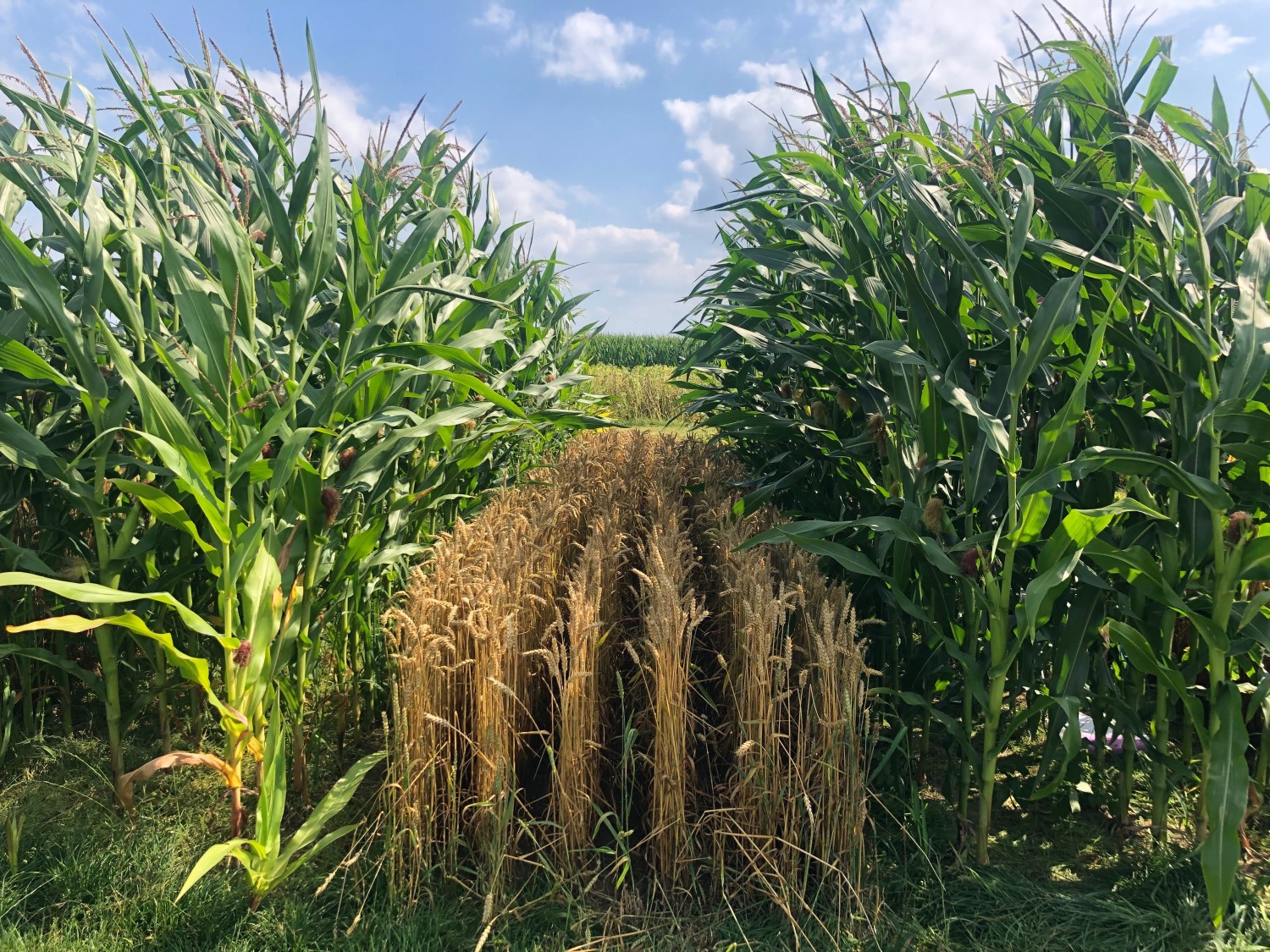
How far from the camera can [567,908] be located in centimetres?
204

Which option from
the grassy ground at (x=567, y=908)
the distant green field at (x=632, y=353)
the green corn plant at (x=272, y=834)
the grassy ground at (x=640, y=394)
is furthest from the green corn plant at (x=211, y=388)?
the distant green field at (x=632, y=353)

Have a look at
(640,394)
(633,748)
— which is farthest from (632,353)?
(633,748)

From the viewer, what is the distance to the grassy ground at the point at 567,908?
6.48 ft

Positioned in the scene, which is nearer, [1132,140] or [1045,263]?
[1132,140]

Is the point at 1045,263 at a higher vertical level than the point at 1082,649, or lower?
higher

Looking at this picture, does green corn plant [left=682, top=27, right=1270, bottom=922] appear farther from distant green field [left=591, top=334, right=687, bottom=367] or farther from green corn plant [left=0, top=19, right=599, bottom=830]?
distant green field [left=591, top=334, right=687, bottom=367]

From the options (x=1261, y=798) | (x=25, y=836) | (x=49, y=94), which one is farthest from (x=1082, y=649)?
(x=49, y=94)

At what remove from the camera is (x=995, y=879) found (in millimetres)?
2178

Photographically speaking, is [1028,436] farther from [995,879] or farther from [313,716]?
[313,716]

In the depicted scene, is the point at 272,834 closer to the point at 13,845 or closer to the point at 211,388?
the point at 13,845

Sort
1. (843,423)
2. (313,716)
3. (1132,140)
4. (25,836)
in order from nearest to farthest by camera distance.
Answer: (1132,140), (25,836), (313,716), (843,423)

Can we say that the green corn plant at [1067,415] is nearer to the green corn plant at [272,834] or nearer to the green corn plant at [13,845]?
the green corn plant at [272,834]

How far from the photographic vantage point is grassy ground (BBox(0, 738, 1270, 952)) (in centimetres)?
197

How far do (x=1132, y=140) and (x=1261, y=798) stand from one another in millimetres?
2108
